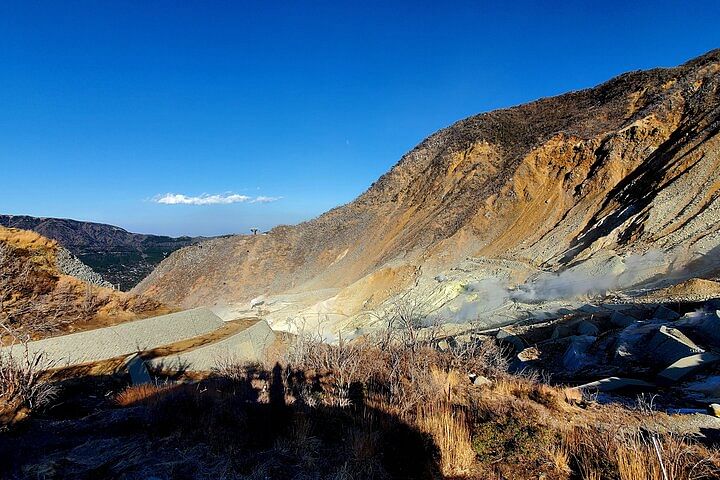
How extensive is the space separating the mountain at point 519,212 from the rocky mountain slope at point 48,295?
12468 mm

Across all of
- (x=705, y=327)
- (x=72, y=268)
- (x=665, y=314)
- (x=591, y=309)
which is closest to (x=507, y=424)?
(x=705, y=327)

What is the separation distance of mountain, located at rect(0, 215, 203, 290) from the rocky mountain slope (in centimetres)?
3751

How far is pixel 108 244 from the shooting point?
9000 centimetres

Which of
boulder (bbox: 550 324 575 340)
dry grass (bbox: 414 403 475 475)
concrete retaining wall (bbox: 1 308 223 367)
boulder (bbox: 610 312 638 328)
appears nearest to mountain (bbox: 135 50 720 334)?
boulder (bbox: 610 312 638 328)

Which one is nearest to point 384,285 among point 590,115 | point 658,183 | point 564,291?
point 564,291

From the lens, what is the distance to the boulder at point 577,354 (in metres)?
7.99

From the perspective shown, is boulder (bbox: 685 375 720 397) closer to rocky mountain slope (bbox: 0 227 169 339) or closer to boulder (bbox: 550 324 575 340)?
boulder (bbox: 550 324 575 340)

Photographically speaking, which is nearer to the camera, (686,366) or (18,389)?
(18,389)

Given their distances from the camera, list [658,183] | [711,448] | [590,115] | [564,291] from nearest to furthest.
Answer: [711,448], [564,291], [658,183], [590,115]

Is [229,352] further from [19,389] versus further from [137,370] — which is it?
[19,389]

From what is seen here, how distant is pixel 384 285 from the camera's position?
74.8 feet

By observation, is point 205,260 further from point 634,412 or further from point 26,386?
point 634,412

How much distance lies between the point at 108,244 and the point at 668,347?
102248 mm

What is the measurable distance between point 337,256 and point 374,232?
3.31m
